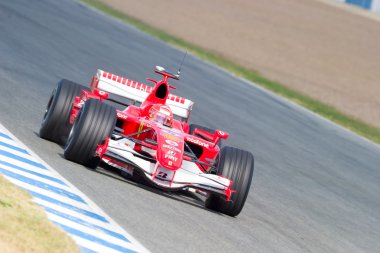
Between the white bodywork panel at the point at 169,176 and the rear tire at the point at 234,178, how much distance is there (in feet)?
0.94

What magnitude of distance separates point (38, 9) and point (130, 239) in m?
26.2

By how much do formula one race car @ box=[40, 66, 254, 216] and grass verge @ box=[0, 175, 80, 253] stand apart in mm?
2548

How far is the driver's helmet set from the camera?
39.0ft

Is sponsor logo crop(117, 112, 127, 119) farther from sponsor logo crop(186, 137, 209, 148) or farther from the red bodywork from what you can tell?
sponsor logo crop(186, 137, 209, 148)

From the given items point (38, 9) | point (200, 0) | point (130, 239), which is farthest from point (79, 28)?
point (200, 0)

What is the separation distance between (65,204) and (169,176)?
86.7 inches

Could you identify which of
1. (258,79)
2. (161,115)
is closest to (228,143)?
(161,115)

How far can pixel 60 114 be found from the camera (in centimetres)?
1194

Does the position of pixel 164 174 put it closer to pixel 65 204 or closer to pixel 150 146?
pixel 150 146

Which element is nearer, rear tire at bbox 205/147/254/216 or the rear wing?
rear tire at bbox 205/147/254/216

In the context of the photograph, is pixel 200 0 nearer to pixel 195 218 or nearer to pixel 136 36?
pixel 136 36

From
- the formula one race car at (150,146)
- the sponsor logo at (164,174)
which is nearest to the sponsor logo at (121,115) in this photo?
the formula one race car at (150,146)

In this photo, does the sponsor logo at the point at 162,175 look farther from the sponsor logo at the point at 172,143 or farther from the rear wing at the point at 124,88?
the rear wing at the point at 124,88

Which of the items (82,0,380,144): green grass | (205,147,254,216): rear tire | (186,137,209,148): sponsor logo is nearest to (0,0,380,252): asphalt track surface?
(205,147,254,216): rear tire
